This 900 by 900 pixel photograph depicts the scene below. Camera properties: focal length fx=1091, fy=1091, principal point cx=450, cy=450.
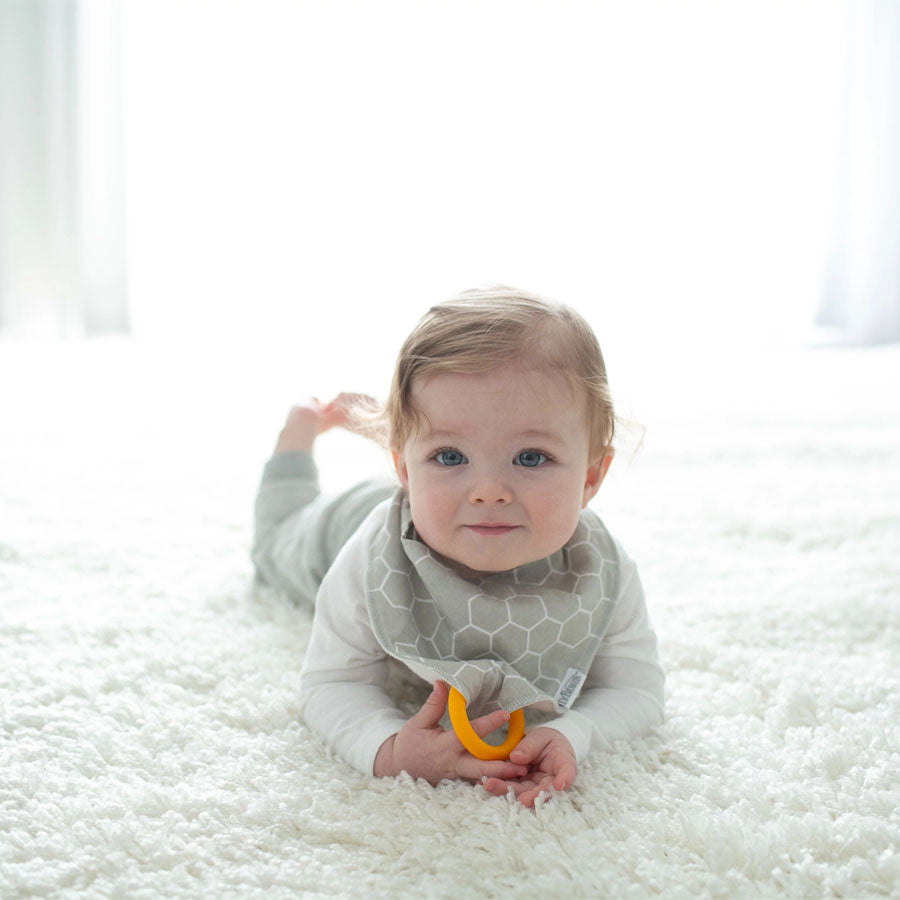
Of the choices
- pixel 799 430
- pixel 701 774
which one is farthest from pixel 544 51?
pixel 701 774

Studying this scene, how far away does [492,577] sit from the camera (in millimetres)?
943

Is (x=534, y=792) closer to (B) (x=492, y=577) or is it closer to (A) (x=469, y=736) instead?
(A) (x=469, y=736)

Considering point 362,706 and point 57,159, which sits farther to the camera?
point 57,159

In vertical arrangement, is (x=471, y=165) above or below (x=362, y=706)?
above

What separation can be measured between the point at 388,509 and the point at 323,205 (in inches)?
93.5

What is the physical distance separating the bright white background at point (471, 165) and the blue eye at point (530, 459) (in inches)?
80.7

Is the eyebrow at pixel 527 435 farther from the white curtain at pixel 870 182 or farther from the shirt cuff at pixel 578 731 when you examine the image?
the white curtain at pixel 870 182

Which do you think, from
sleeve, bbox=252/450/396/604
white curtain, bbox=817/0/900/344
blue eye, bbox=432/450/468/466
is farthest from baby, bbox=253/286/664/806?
white curtain, bbox=817/0/900/344

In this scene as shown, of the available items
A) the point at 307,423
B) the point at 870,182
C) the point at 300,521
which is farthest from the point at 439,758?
the point at 870,182

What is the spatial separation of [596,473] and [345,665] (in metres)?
0.27

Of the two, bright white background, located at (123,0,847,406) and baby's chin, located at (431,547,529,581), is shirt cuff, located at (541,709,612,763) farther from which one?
bright white background, located at (123,0,847,406)

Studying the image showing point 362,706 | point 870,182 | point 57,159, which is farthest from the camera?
point 870,182

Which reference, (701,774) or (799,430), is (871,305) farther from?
(701,774)

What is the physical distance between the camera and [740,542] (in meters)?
1.41
